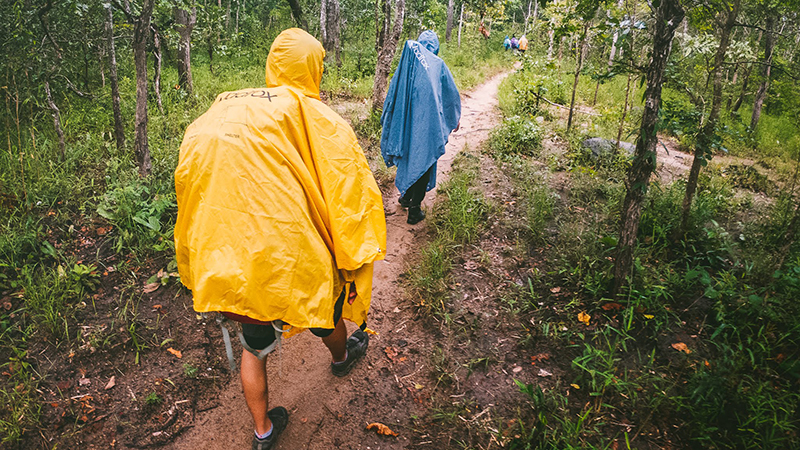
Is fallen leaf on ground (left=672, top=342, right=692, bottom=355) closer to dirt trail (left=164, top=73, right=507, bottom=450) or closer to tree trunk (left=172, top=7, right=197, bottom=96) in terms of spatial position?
dirt trail (left=164, top=73, right=507, bottom=450)

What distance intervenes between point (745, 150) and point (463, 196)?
7.29m

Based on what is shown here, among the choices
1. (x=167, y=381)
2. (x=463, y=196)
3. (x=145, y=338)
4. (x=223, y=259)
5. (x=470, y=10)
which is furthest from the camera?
(x=470, y=10)

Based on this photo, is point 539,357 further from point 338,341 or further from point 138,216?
point 138,216

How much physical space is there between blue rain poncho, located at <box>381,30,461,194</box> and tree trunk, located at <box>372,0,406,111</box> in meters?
2.41

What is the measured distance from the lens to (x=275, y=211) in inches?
74.8

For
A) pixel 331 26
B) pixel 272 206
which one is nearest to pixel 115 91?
pixel 272 206

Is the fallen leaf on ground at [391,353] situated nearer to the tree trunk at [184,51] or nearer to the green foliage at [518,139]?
the green foliage at [518,139]

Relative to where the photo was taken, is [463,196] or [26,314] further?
[463,196]

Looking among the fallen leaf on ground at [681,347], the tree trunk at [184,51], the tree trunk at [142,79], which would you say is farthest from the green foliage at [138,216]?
the fallen leaf on ground at [681,347]

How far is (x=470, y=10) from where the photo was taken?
1955cm

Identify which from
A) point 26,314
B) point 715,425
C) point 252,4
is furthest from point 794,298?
point 252,4

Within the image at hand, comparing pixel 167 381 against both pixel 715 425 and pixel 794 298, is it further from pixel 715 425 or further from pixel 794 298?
pixel 794 298

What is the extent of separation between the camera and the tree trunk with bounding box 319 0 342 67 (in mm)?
10812

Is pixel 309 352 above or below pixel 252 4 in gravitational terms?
below
